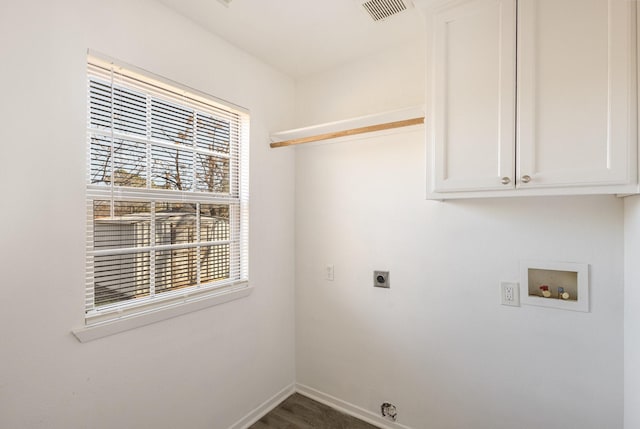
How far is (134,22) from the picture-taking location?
1.55 m

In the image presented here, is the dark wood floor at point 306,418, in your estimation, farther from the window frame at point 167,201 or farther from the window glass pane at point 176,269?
the window glass pane at point 176,269

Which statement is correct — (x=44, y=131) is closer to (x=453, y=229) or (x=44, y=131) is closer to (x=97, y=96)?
(x=97, y=96)

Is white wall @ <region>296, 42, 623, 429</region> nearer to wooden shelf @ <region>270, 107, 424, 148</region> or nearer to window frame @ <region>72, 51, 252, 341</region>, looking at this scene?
wooden shelf @ <region>270, 107, 424, 148</region>

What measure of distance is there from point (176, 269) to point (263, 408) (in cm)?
125

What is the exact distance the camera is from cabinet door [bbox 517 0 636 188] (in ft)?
3.92

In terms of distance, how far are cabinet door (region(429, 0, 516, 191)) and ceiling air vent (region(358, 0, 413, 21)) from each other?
0.82 feet

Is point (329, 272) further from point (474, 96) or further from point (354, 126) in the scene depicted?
point (474, 96)

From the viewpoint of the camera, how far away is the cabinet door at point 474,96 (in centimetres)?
140

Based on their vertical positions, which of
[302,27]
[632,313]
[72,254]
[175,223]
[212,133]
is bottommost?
[632,313]

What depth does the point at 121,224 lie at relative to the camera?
1.55 meters

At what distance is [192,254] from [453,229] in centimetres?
157

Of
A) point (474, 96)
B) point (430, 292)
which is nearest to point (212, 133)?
point (474, 96)

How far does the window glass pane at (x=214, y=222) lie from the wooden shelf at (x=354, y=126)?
0.63 metres

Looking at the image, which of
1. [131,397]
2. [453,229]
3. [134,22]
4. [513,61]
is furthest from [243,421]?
[513,61]
